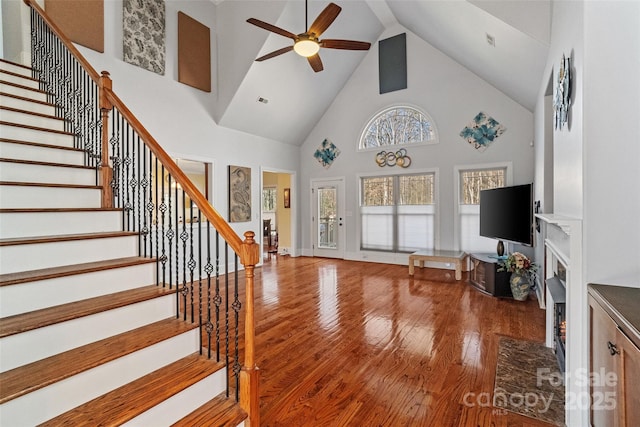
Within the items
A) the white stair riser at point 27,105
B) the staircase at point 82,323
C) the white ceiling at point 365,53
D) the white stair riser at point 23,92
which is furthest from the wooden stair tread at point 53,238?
the white ceiling at point 365,53

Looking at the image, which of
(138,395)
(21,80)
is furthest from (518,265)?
(21,80)

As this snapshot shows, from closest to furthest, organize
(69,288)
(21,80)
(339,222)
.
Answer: (69,288) < (21,80) < (339,222)

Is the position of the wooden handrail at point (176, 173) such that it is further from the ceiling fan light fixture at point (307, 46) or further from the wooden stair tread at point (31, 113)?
the ceiling fan light fixture at point (307, 46)

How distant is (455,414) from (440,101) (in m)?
5.76

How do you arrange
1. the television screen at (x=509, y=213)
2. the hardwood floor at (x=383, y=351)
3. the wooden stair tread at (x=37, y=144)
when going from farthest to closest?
the television screen at (x=509, y=213) < the wooden stair tread at (x=37, y=144) < the hardwood floor at (x=383, y=351)

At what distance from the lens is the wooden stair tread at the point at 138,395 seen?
1.36m

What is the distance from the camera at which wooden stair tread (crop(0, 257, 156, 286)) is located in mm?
1634

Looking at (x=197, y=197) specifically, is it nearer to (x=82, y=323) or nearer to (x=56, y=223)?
(x=82, y=323)

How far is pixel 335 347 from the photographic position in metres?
2.76

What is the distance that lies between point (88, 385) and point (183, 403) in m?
0.47

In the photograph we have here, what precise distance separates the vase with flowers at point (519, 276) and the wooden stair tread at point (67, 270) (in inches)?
171

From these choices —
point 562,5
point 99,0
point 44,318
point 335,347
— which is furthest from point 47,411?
point 99,0

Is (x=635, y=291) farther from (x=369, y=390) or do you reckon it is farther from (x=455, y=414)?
(x=369, y=390)

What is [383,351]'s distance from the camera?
2.69m
